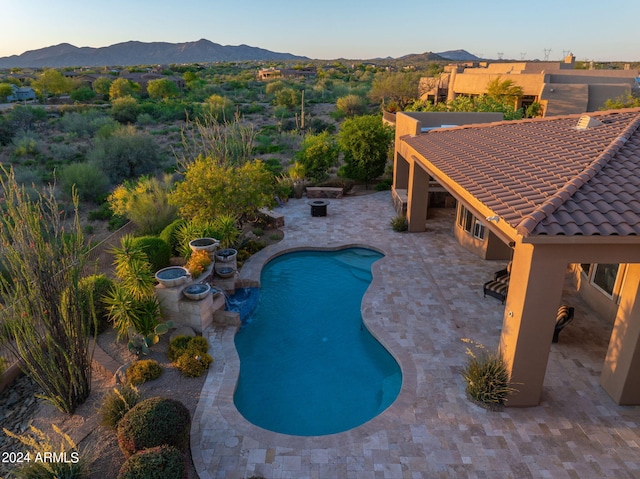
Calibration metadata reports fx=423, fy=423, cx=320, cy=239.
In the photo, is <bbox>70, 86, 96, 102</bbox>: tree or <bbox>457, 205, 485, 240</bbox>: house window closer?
<bbox>457, 205, 485, 240</bbox>: house window

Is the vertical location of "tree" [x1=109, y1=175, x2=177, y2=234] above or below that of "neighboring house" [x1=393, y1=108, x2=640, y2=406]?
below

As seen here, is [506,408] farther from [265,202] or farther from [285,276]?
Result: [265,202]

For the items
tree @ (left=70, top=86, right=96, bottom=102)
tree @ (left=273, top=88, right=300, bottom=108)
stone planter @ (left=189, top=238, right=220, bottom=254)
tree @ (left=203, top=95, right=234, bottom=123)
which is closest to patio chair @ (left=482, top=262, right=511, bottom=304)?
stone planter @ (left=189, top=238, right=220, bottom=254)

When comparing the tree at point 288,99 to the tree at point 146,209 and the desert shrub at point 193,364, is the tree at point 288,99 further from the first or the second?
the desert shrub at point 193,364

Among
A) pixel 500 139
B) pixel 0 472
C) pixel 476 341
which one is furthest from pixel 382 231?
pixel 0 472

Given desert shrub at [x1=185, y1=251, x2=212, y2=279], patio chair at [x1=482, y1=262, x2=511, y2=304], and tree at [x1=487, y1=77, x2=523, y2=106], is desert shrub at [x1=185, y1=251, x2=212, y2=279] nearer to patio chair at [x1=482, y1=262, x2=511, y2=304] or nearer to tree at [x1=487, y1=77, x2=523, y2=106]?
patio chair at [x1=482, y1=262, x2=511, y2=304]

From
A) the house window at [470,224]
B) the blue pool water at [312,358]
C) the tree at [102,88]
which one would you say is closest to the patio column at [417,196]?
the house window at [470,224]

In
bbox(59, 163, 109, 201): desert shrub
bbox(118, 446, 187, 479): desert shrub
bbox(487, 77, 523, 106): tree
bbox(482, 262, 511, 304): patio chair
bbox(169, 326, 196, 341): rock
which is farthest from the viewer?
bbox(487, 77, 523, 106): tree
